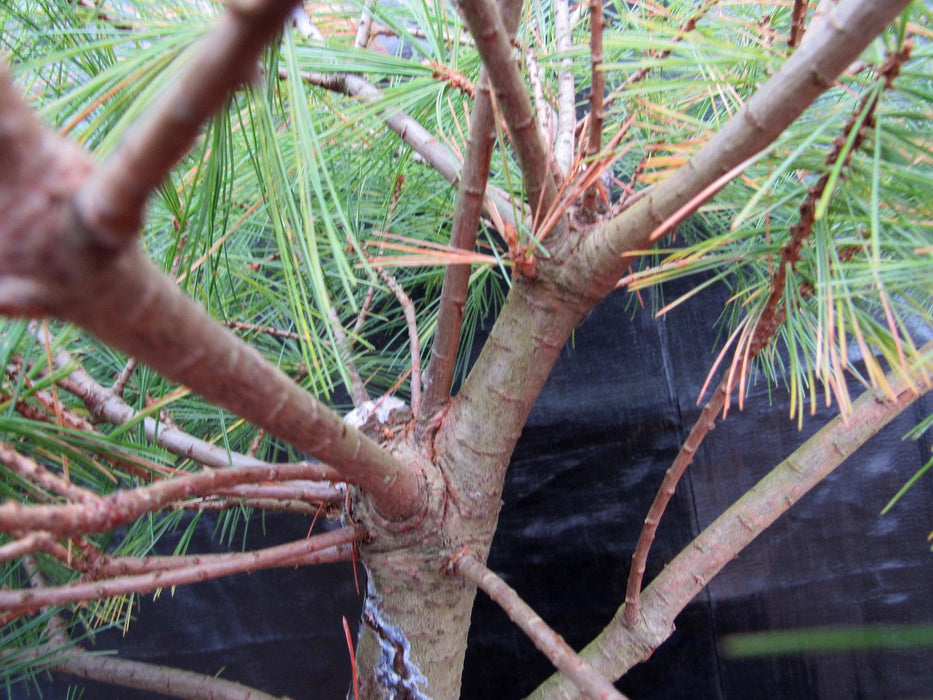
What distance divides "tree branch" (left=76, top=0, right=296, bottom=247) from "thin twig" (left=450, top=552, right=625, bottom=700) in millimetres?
255

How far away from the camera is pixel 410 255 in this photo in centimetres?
38

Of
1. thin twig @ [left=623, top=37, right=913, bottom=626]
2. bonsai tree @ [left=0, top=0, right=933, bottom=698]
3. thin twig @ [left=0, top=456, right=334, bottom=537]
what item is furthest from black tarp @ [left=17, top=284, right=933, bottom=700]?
thin twig @ [left=0, top=456, right=334, bottom=537]

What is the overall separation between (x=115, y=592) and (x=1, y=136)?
0.93 feet

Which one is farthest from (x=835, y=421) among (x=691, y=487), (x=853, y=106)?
(x=691, y=487)

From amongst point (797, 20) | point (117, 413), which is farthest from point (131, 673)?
point (797, 20)

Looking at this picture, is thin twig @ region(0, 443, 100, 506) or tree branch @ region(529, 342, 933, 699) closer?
thin twig @ region(0, 443, 100, 506)

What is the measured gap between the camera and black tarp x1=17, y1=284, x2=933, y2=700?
73 centimetres

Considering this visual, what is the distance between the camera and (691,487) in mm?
773

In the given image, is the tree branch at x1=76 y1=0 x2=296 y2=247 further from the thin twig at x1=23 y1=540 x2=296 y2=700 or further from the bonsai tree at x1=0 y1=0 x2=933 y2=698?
the thin twig at x1=23 y1=540 x2=296 y2=700

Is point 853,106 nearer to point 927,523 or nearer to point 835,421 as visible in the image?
point 835,421

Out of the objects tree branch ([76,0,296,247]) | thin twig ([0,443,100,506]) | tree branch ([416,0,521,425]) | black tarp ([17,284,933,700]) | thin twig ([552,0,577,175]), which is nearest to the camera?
tree branch ([76,0,296,247])

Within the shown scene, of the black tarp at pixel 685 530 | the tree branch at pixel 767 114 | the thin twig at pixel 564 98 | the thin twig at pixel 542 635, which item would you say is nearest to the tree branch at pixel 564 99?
the thin twig at pixel 564 98

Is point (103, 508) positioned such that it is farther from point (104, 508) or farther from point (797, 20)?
point (797, 20)

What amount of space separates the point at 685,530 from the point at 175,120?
2.57 ft
